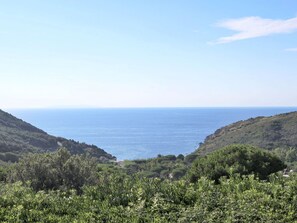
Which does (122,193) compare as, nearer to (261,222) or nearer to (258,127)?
(261,222)

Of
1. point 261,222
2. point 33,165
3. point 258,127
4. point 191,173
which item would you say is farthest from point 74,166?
point 258,127

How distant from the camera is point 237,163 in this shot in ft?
55.3

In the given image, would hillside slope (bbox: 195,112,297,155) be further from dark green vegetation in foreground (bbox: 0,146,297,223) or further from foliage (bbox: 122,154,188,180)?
dark green vegetation in foreground (bbox: 0,146,297,223)

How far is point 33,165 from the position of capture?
527 inches

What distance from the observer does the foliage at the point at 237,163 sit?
52.1ft

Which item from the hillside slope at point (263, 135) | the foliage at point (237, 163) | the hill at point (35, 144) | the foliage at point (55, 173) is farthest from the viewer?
the hillside slope at point (263, 135)

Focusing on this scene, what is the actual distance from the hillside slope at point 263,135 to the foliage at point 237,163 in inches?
1806

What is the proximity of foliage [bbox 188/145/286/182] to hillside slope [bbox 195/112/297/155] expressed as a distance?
4587cm

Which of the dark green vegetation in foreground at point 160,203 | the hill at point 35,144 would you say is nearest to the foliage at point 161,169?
the hill at point 35,144

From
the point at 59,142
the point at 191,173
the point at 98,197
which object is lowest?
the point at 59,142

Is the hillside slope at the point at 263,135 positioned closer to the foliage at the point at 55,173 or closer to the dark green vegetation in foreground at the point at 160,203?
the foliage at the point at 55,173

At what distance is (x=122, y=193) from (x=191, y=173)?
29.1 ft

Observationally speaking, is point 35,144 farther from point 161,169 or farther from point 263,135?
point 263,135

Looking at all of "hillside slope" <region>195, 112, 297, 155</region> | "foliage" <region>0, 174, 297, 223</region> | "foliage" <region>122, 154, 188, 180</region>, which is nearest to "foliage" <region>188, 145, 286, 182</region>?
"foliage" <region>0, 174, 297, 223</region>
